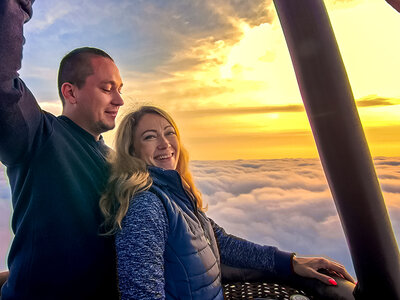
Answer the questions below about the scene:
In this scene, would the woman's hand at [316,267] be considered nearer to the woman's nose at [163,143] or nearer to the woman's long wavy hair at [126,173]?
the woman's long wavy hair at [126,173]

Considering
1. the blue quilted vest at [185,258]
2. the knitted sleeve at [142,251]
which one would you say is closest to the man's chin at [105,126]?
the blue quilted vest at [185,258]

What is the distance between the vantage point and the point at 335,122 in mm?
1094

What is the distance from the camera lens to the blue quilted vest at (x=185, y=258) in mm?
981

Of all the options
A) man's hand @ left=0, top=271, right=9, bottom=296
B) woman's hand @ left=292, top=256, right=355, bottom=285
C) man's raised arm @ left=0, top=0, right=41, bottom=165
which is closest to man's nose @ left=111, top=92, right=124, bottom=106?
man's raised arm @ left=0, top=0, right=41, bottom=165

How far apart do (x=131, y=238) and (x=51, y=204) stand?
327mm

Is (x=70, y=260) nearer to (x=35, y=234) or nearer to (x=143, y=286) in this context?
(x=35, y=234)

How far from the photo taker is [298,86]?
1.15m

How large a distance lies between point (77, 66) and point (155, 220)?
814mm

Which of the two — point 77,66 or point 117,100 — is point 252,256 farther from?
point 77,66

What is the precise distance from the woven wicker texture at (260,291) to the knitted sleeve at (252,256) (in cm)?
6

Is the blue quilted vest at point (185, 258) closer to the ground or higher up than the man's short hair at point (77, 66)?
closer to the ground

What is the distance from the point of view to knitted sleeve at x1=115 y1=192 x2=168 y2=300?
89 centimetres

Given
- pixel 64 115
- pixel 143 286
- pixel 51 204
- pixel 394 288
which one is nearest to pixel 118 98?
pixel 64 115

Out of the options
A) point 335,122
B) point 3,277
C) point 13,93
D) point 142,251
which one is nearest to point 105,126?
point 13,93
